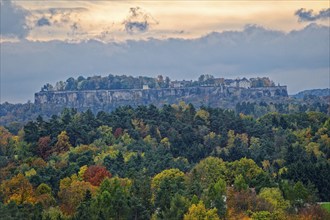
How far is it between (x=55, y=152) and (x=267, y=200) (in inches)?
1739

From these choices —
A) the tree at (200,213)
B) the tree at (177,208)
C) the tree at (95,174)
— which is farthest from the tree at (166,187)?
the tree at (95,174)

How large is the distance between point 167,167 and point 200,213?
3513 cm

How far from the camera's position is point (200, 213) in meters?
59.3

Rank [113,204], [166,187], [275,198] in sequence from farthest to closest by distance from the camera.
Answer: [166,187], [275,198], [113,204]

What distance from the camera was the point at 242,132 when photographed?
125m

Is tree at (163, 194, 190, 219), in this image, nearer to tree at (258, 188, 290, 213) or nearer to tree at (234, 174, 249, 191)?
tree at (258, 188, 290, 213)

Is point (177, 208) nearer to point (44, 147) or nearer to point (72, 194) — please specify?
point (72, 194)

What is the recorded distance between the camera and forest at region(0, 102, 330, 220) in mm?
62625

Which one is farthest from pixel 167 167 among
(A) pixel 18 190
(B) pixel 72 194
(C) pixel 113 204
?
(C) pixel 113 204

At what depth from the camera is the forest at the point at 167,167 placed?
62.6 metres

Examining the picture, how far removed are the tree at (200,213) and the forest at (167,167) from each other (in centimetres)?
8

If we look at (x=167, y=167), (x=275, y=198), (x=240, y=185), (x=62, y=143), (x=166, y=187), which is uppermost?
(x=62, y=143)

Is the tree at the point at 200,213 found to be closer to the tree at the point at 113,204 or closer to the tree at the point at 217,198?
the tree at the point at 217,198

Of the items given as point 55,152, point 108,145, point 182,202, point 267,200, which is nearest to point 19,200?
point 182,202
